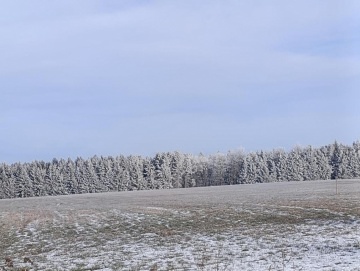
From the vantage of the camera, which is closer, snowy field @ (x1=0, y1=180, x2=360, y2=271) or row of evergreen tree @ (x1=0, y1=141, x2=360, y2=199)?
snowy field @ (x1=0, y1=180, x2=360, y2=271)

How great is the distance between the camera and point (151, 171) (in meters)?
133

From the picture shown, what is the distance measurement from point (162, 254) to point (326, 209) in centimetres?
1724

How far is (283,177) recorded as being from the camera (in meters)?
130

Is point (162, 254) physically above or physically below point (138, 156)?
below

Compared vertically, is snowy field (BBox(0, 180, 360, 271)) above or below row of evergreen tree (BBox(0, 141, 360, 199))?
below

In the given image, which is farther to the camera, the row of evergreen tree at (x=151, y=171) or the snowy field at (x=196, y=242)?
the row of evergreen tree at (x=151, y=171)

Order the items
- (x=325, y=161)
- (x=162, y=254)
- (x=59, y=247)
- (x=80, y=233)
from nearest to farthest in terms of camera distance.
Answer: (x=162, y=254)
(x=59, y=247)
(x=80, y=233)
(x=325, y=161)

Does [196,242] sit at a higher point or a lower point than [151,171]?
lower

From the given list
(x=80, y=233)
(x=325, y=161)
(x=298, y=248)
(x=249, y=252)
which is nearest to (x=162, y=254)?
(x=249, y=252)

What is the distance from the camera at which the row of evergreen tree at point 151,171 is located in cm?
12650

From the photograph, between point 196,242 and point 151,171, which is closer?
point 196,242

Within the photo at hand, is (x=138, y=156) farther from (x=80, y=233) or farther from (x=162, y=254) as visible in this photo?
(x=162, y=254)

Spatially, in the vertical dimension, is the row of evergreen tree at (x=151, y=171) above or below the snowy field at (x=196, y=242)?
above

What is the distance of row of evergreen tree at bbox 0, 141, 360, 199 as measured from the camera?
126 metres
